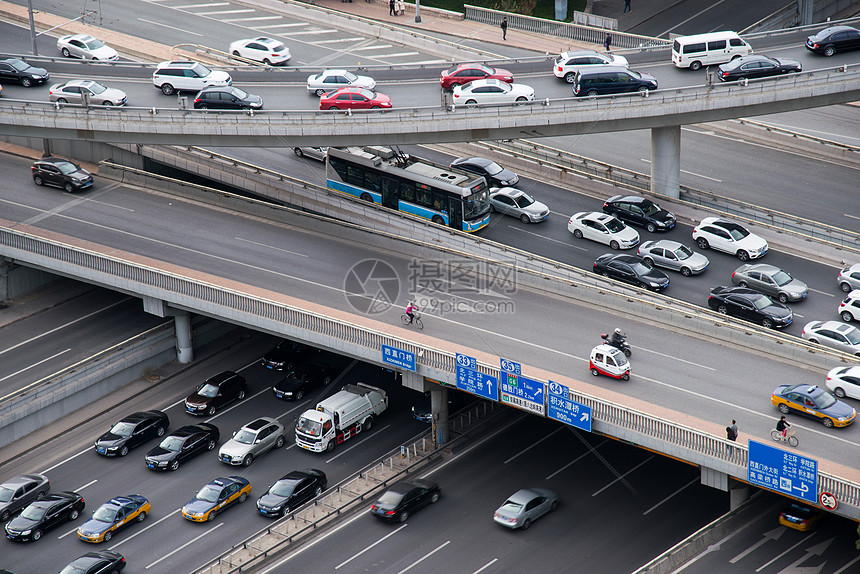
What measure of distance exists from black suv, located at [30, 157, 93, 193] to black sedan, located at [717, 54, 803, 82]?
38.8m

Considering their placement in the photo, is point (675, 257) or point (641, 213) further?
point (641, 213)

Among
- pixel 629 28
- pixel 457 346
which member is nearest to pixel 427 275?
pixel 457 346

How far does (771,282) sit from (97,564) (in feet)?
119

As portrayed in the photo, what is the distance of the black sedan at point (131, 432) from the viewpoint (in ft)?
201

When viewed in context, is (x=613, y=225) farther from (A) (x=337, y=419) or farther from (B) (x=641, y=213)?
(A) (x=337, y=419)

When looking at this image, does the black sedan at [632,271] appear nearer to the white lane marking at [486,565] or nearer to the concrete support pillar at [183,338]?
the white lane marking at [486,565]

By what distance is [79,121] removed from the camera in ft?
225

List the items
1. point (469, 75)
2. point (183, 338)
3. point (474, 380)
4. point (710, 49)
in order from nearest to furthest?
point (474, 380) < point (183, 338) < point (469, 75) < point (710, 49)

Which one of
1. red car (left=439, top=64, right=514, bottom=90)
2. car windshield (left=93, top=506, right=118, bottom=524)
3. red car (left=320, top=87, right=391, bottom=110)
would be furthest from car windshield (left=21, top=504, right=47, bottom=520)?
red car (left=439, top=64, right=514, bottom=90)

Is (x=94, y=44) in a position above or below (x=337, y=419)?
above

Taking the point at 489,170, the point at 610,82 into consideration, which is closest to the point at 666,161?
the point at 610,82

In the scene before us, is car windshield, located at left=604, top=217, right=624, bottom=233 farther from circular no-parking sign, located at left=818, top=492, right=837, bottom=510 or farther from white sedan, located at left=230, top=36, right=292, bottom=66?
white sedan, located at left=230, top=36, right=292, bottom=66

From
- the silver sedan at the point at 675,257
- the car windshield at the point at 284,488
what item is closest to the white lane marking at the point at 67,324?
the car windshield at the point at 284,488

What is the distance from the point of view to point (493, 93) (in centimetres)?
6712
